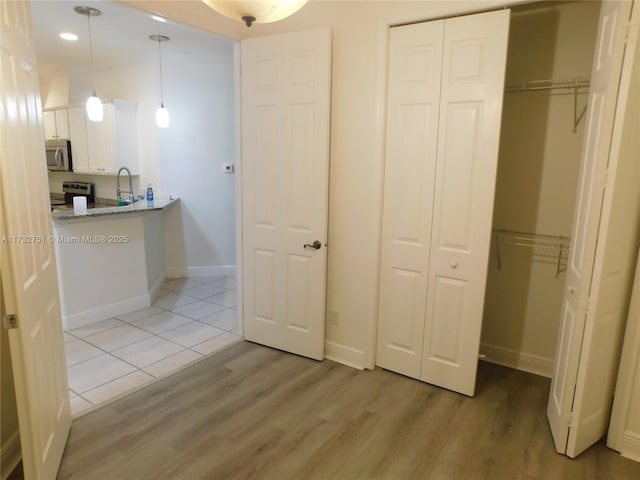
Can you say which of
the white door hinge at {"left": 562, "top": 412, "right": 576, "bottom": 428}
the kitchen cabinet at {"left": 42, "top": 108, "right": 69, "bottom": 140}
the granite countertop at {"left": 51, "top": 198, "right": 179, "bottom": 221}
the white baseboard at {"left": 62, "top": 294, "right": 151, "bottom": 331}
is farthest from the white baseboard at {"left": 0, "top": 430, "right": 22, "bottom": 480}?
the kitchen cabinet at {"left": 42, "top": 108, "right": 69, "bottom": 140}

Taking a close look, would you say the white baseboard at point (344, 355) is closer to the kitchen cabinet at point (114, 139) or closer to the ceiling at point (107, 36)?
the ceiling at point (107, 36)

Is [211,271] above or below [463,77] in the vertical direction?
below

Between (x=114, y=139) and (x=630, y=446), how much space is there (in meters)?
5.44

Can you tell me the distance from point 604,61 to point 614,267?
98cm

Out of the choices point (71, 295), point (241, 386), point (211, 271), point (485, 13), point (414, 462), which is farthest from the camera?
point (211, 271)

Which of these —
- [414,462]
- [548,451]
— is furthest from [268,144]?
[548,451]

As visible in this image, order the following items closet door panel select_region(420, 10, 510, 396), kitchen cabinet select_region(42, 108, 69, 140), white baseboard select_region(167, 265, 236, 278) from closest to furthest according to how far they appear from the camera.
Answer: closet door panel select_region(420, 10, 510, 396) → white baseboard select_region(167, 265, 236, 278) → kitchen cabinet select_region(42, 108, 69, 140)

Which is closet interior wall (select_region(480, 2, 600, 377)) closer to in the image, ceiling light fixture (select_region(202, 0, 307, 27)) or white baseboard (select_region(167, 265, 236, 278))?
ceiling light fixture (select_region(202, 0, 307, 27))

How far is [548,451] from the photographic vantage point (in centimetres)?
212

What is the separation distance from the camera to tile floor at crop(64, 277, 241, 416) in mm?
2689

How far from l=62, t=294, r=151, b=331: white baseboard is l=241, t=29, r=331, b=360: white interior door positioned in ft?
4.76

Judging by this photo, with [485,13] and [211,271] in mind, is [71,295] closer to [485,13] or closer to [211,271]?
[211,271]

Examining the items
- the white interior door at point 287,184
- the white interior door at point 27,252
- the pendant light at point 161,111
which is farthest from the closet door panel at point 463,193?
the pendant light at point 161,111

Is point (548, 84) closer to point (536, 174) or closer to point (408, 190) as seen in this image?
point (536, 174)
